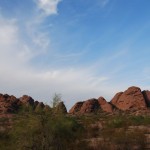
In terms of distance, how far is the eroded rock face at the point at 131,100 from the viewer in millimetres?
91250

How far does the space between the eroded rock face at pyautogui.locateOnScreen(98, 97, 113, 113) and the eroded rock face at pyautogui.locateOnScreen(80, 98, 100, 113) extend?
0.96 metres

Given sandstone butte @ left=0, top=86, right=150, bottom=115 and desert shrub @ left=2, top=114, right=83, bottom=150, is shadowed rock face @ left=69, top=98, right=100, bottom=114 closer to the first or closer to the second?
sandstone butte @ left=0, top=86, right=150, bottom=115

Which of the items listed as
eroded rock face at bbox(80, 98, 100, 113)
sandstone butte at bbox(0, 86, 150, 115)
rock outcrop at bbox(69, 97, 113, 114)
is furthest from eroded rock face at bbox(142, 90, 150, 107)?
eroded rock face at bbox(80, 98, 100, 113)

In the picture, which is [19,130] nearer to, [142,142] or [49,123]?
[49,123]

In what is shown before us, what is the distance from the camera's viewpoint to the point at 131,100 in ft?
302

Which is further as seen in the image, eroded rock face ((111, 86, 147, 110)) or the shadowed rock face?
the shadowed rock face

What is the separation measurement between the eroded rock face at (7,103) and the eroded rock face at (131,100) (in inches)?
1046

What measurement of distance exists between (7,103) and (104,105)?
2512 cm

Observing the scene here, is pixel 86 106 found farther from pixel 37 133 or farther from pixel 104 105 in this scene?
pixel 37 133

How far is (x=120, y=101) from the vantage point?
94.7 meters

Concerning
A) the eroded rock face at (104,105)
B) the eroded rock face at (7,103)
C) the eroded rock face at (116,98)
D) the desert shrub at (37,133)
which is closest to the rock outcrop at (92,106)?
the eroded rock face at (104,105)

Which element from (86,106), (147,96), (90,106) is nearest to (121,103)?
(147,96)

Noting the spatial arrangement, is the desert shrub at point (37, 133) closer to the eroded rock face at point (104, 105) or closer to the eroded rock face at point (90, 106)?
the eroded rock face at point (90, 106)

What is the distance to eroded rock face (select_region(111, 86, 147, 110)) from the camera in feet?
299
